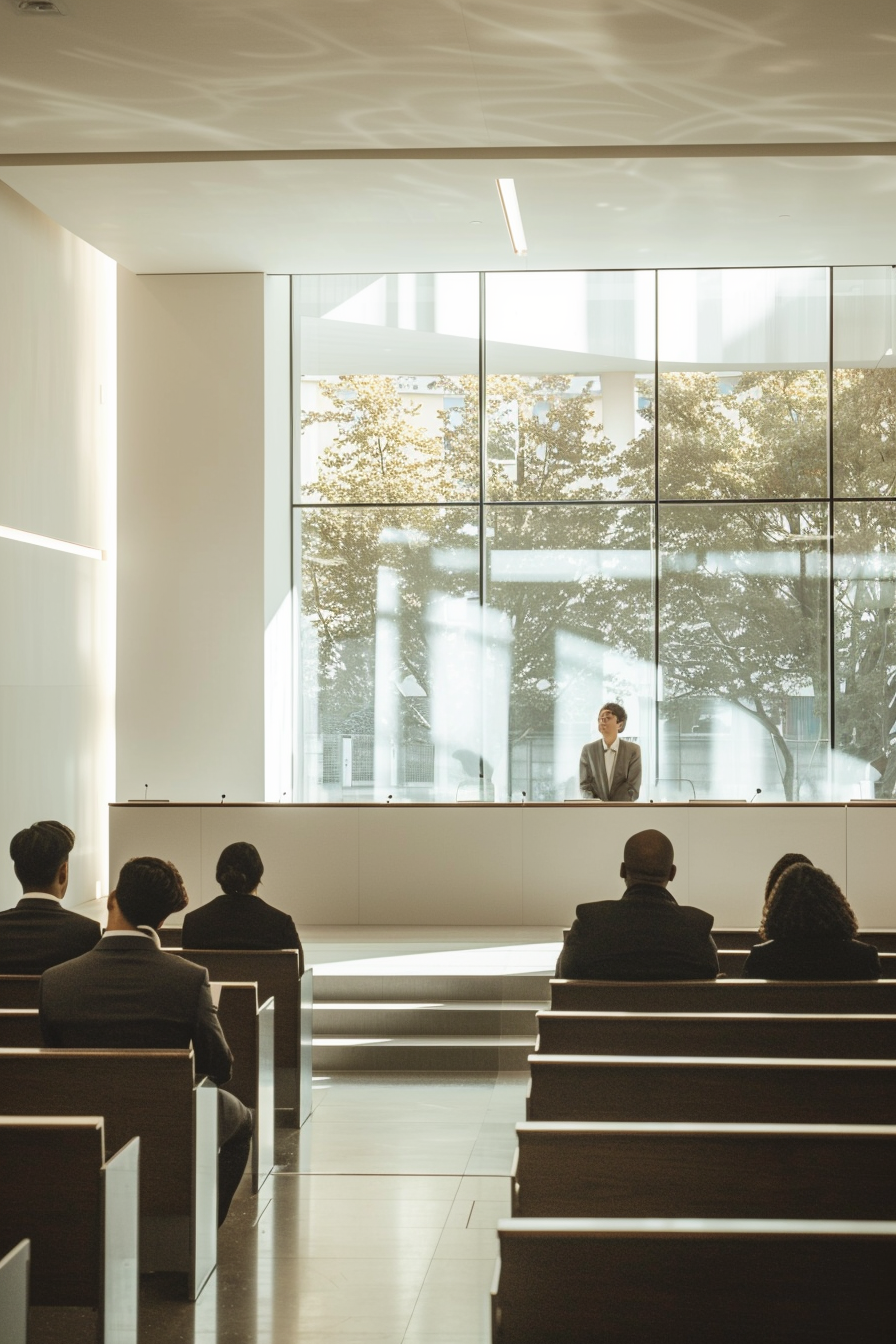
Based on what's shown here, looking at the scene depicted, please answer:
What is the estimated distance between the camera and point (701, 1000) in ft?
12.3

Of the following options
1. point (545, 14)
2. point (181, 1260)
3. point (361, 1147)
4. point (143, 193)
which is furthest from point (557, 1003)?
point (143, 193)

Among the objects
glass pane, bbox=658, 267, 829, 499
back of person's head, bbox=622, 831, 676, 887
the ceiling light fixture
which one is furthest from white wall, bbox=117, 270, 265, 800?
back of person's head, bbox=622, 831, 676, 887

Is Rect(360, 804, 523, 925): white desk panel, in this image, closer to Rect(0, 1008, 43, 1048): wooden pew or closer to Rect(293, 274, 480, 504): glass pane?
Rect(293, 274, 480, 504): glass pane

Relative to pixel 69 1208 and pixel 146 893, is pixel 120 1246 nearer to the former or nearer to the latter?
pixel 69 1208

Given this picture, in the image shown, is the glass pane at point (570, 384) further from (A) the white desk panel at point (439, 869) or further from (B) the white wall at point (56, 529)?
(A) the white desk panel at point (439, 869)

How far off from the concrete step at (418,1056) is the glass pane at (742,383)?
592 centimetres

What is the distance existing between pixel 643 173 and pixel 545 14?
2292mm

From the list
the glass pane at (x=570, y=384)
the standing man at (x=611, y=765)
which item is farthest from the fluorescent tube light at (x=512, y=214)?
the standing man at (x=611, y=765)

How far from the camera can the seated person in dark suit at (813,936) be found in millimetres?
3838

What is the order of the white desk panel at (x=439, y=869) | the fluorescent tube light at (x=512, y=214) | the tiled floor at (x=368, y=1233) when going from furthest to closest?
the white desk panel at (x=439, y=869)
the fluorescent tube light at (x=512, y=214)
the tiled floor at (x=368, y=1233)

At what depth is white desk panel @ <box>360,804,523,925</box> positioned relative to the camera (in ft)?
28.0

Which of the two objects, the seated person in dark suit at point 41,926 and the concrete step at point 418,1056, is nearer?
the seated person in dark suit at point 41,926

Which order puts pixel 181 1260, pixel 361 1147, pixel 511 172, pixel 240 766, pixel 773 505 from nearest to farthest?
pixel 181 1260
pixel 361 1147
pixel 511 172
pixel 240 766
pixel 773 505

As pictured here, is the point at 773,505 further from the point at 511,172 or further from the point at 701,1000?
the point at 701,1000
